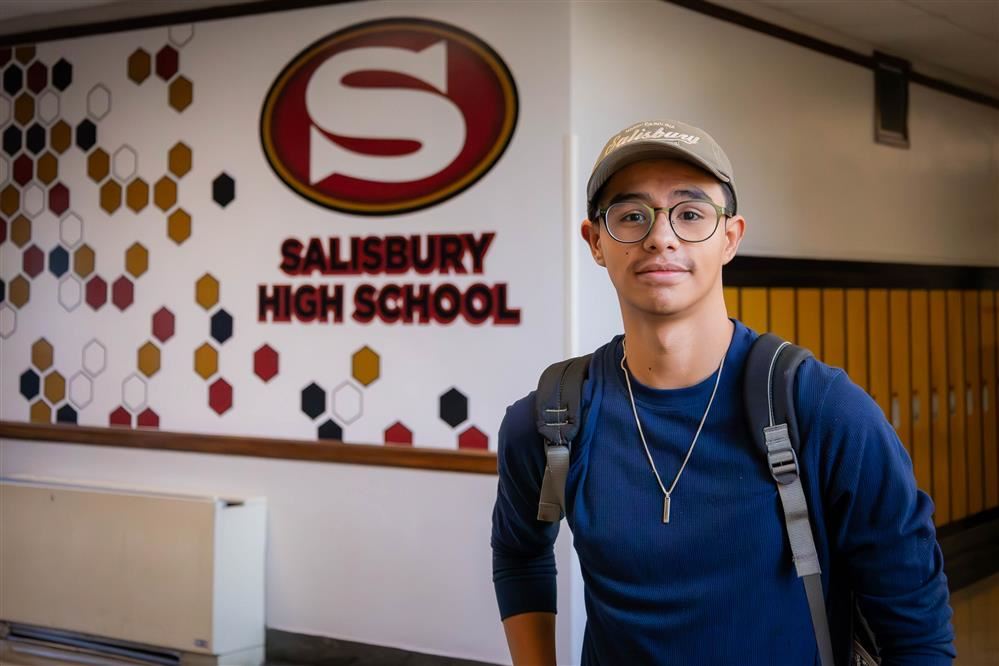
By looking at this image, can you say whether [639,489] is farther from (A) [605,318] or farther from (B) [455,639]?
(B) [455,639]

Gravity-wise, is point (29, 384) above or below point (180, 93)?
below

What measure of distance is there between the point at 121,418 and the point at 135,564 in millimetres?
734

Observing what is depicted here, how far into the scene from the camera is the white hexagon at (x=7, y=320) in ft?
18.2

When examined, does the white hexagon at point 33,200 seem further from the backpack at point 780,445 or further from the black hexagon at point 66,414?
the backpack at point 780,445

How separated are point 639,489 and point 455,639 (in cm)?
318

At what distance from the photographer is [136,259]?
516 centimetres

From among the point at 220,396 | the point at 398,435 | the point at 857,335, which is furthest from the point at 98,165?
the point at 857,335

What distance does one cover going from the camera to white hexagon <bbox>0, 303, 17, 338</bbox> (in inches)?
218

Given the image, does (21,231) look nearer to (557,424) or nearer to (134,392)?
(134,392)

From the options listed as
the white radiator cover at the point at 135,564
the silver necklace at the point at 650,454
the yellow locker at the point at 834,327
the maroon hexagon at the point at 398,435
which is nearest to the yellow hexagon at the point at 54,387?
the white radiator cover at the point at 135,564

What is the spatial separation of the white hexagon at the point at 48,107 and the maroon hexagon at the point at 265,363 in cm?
164

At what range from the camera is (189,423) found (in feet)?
16.4

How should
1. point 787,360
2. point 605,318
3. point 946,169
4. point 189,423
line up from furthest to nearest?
point 946,169 → point 189,423 → point 605,318 → point 787,360

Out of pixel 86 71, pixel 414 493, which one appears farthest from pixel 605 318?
pixel 86 71
